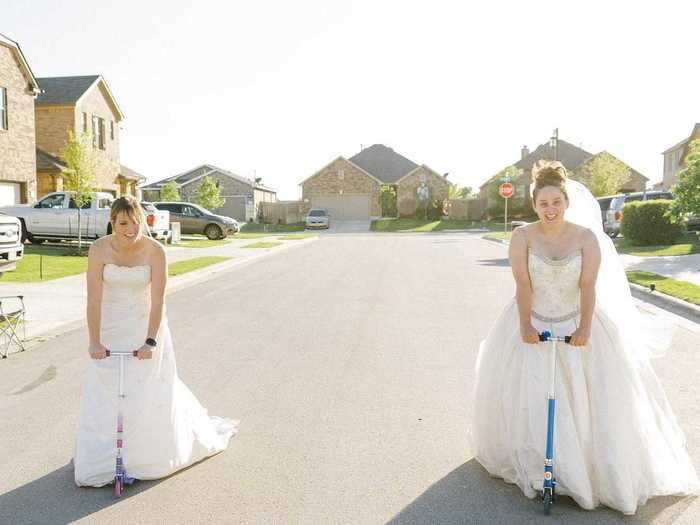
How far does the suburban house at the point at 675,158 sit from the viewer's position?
6400 cm

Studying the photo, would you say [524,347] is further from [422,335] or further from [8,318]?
[8,318]

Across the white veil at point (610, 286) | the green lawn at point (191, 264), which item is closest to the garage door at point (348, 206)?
the green lawn at point (191, 264)

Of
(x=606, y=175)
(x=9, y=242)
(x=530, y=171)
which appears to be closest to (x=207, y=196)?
(x=530, y=171)

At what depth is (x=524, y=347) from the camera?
4340 mm

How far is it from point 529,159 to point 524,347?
77.0 metres

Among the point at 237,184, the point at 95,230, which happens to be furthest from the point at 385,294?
the point at 237,184

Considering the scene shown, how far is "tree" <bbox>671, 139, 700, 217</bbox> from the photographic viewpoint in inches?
693

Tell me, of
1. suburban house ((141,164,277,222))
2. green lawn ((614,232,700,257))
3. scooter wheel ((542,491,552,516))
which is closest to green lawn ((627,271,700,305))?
green lawn ((614,232,700,257))

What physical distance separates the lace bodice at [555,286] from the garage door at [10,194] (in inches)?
1018

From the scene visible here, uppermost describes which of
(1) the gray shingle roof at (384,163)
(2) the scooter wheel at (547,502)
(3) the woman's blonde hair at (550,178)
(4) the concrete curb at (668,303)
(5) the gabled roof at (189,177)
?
(1) the gray shingle roof at (384,163)

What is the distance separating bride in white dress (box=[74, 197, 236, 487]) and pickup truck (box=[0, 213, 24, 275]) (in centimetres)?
1152

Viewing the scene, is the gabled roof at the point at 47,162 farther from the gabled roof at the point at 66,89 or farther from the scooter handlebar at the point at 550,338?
the scooter handlebar at the point at 550,338

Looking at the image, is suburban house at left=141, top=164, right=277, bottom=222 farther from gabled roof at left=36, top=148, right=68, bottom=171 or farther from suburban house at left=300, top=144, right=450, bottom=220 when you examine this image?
gabled roof at left=36, top=148, right=68, bottom=171

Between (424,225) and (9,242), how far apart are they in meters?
46.8
